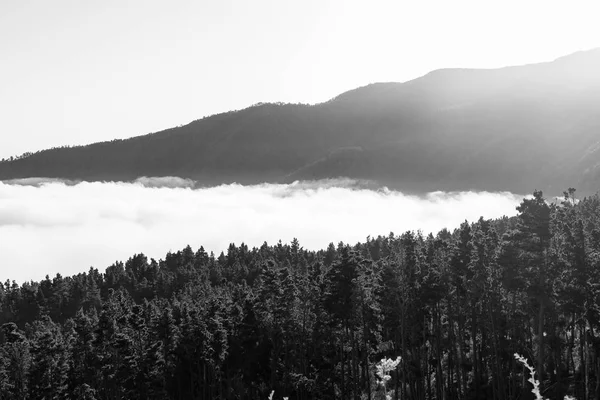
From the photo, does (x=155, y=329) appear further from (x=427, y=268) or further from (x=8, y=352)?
(x=427, y=268)

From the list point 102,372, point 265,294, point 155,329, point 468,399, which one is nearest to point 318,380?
point 265,294

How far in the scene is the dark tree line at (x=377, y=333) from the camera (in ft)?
155

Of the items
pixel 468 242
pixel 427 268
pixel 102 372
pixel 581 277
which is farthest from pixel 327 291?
pixel 102 372

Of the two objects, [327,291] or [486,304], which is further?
[327,291]

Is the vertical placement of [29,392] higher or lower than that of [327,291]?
lower

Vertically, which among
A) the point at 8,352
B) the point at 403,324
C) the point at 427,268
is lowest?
the point at 8,352

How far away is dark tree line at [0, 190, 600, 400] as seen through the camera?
47.2 m

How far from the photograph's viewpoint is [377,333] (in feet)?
218

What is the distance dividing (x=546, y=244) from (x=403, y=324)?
561 inches

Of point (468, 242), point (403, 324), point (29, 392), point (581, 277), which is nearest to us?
point (581, 277)

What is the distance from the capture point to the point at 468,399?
6094cm

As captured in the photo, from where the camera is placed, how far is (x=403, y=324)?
49625mm

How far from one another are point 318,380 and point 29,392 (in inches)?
1428

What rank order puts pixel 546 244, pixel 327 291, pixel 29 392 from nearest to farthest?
pixel 546 244 → pixel 327 291 → pixel 29 392
